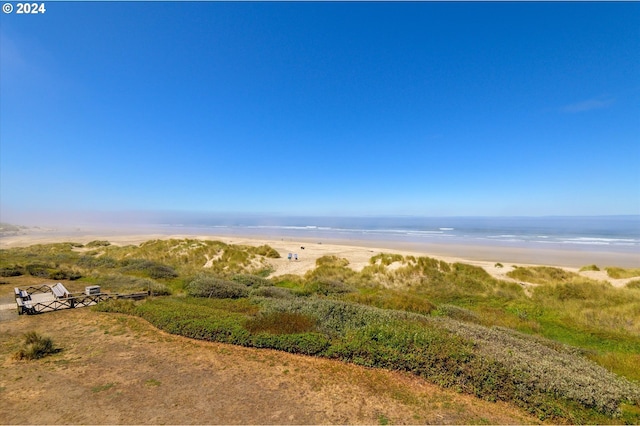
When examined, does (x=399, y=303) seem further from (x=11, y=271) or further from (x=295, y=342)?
(x=11, y=271)

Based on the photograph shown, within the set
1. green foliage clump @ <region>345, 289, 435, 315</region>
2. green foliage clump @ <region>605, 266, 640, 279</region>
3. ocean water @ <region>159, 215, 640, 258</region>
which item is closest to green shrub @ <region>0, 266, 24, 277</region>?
green foliage clump @ <region>345, 289, 435, 315</region>

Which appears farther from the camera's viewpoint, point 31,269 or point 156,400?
point 31,269

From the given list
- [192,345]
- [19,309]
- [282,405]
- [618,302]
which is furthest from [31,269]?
[618,302]

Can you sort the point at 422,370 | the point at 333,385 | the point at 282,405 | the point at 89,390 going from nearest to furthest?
the point at 282,405 < the point at 89,390 < the point at 333,385 < the point at 422,370

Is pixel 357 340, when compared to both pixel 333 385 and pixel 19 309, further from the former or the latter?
pixel 19 309

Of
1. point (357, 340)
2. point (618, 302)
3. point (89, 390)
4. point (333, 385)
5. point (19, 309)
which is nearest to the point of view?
point (89, 390)

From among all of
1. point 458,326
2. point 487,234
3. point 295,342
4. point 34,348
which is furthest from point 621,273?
point 487,234
